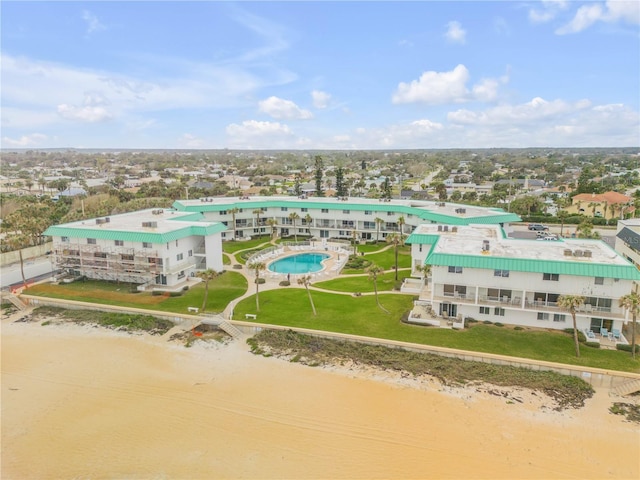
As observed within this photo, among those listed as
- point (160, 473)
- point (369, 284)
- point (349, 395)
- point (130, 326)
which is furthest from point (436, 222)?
point (160, 473)

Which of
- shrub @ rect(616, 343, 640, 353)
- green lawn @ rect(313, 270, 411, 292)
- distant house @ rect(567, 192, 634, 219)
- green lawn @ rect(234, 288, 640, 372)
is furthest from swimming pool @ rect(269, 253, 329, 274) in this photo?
distant house @ rect(567, 192, 634, 219)

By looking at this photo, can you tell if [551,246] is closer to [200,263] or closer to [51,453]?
[200,263]

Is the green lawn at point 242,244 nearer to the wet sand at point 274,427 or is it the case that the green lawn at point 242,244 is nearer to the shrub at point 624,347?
the wet sand at point 274,427

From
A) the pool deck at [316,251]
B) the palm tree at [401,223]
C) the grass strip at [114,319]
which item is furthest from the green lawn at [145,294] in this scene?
the palm tree at [401,223]

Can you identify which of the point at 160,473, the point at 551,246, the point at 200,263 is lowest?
the point at 160,473

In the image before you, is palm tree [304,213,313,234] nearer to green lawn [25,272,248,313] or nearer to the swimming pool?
the swimming pool

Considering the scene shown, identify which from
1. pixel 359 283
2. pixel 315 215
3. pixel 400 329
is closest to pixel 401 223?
pixel 315 215
